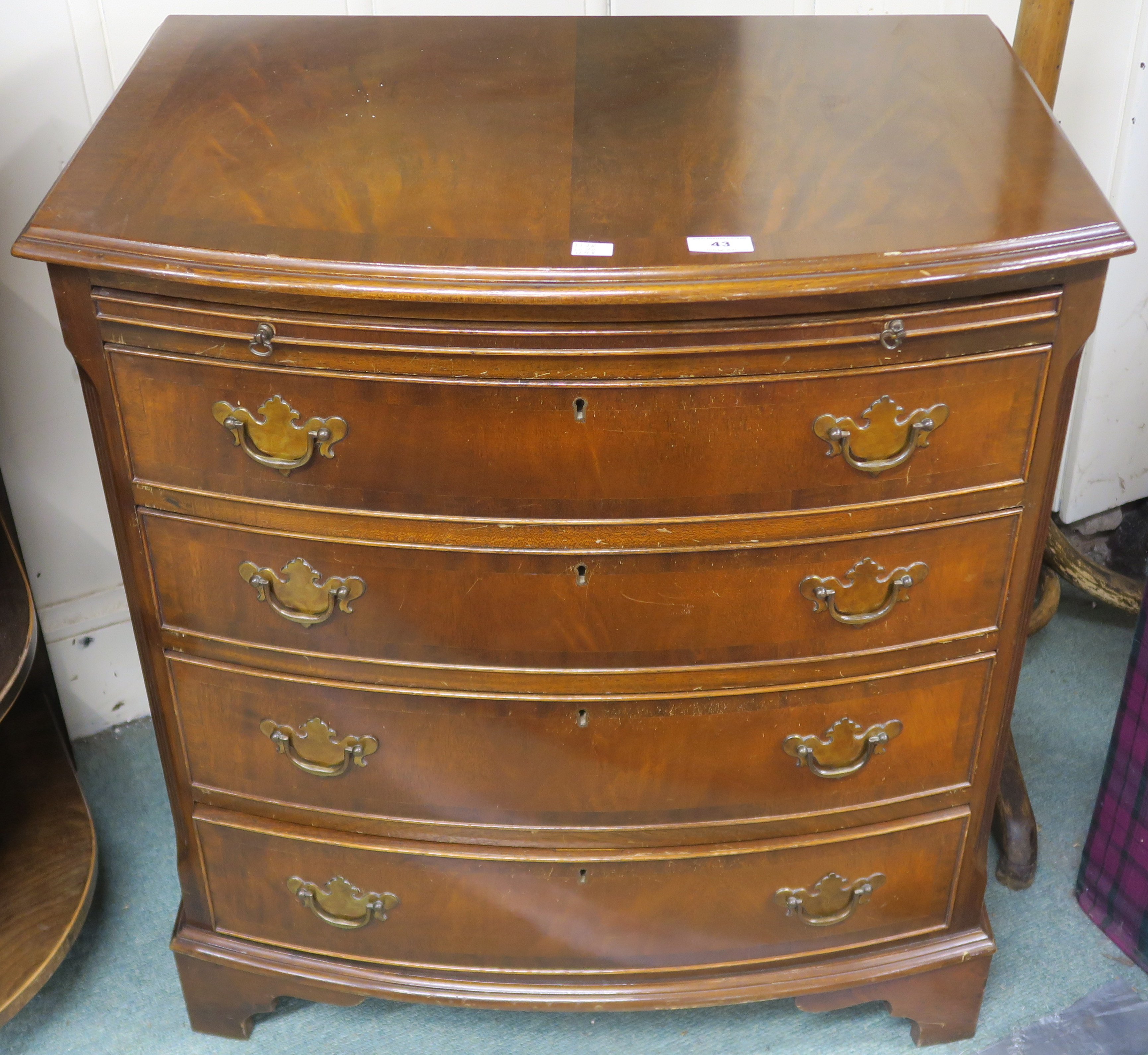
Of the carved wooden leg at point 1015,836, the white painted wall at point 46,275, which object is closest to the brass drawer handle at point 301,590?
the white painted wall at point 46,275

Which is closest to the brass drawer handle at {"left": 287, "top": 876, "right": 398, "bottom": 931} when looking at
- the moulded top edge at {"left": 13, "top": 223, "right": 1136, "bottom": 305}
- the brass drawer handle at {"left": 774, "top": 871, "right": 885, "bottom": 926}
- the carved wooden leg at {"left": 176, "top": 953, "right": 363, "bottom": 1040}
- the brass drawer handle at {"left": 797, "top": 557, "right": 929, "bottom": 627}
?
the carved wooden leg at {"left": 176, "top": 953, "right": 363, "bottom": 1040}

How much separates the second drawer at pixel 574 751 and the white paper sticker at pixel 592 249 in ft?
1.60

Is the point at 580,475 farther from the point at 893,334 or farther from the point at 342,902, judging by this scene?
the point at 342,902

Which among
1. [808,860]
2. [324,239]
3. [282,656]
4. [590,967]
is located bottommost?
[590,967]

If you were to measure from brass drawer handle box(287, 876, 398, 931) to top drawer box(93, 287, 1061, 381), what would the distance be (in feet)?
2.19

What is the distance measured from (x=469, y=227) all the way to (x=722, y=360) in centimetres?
27

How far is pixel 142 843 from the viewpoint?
1.91 m

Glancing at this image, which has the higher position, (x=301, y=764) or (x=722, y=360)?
(x=722, y=360)

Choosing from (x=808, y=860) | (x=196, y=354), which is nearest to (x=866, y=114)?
(x=196, y=354)

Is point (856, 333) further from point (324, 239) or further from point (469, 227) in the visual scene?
point (324, 239)

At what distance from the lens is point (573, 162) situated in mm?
1225

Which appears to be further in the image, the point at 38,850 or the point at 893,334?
the point at 38,850

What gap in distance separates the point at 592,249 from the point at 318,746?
0.65 m

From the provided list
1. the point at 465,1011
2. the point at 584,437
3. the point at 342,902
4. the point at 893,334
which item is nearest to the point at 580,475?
the point at 584,437
